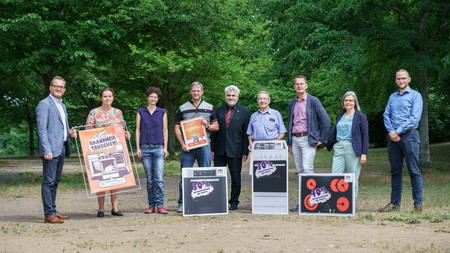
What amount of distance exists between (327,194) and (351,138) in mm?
964

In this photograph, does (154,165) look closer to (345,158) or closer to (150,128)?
(150,128)

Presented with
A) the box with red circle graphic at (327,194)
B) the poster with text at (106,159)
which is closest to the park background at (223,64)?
the box with red circle graphic at (327,194)

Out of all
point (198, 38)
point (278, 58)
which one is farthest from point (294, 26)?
point (198, 38)

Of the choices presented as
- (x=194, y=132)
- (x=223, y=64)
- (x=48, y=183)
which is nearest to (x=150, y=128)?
(x=194, y=132)

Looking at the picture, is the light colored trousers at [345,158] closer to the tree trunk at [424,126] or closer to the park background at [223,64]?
the park background at [223,64]

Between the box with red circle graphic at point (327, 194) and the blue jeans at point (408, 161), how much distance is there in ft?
3.07

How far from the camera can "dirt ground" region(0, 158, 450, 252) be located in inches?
216

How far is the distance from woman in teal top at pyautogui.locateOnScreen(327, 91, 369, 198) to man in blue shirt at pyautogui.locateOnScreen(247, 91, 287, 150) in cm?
92

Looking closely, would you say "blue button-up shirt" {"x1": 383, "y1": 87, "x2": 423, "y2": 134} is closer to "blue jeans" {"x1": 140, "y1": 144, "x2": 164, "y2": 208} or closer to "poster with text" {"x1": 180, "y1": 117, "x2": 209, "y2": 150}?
"poster with text" {"x1": 180, "y1": 117, "x2": 209, "y2": 150}

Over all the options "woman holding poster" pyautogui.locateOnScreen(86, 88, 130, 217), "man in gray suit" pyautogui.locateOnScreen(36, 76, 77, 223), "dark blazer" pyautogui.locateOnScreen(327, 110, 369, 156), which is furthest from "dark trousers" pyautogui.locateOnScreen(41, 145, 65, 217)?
"dark blazer" pyautogui.locateOnScreen(327, 110, 369, 156)

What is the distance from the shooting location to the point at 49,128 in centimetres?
743

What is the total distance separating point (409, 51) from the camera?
1465 centimetres

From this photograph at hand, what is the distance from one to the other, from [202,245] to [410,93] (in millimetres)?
4238

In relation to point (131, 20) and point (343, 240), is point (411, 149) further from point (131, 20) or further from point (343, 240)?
point (131, 20)
